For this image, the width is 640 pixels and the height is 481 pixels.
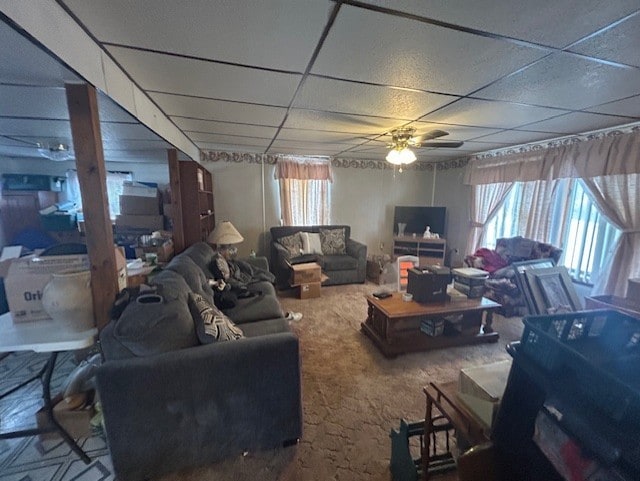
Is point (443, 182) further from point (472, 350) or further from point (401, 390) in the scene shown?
point (401, 390)

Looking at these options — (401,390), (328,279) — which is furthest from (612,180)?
(328,279)

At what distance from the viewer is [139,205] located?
11.8ft

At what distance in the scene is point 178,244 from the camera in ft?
9.98

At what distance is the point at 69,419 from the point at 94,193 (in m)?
1.33

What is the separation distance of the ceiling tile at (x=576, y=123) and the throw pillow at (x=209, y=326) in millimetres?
3205

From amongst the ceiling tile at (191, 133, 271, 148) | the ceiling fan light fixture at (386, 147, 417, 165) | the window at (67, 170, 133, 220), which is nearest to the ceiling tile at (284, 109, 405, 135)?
the ceiling fan light fixture at (386, 147, 417, 165)

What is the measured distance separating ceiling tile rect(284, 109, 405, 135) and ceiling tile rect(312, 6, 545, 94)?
0.74 metres

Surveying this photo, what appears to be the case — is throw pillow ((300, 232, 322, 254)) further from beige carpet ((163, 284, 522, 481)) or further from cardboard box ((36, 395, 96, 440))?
cardboard box ((36, 395, 96, 440))

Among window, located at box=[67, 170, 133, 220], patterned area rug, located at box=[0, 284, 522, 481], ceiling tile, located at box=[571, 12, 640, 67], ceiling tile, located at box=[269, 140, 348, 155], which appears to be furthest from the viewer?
window, located at box=[67, 170, 133, 220]

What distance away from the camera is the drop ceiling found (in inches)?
40.6

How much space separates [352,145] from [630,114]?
2664 mm

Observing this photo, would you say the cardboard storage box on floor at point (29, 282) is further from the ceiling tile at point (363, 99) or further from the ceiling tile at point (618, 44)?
the ceiling tile at point (618, 44)

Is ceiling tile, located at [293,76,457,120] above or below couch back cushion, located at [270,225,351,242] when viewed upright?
above

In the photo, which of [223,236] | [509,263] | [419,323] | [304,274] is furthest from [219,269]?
[509,263]
